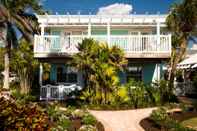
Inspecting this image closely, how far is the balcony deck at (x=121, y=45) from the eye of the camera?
27.9 m

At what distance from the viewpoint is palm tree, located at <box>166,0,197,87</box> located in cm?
3221

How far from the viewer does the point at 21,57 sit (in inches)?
1265

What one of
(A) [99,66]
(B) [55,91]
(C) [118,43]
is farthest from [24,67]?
(A) [99,66]

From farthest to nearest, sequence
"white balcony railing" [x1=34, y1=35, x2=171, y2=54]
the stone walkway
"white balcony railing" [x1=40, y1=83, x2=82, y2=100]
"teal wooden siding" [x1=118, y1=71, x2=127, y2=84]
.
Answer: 1. "teal wooden siding" [x1=118, y1=71, x2=127, y2=84]
2. "white balcony railing" [x1=40, y1=83, x2=82, y2=100]
3. "white balcony railing" [x1=34, y1=35, x2=171, y2=54]
4. the stone walkway

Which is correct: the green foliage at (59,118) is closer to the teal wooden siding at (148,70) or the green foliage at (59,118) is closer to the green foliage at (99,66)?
the green foliage at (99,66)

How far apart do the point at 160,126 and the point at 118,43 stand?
39.0ft

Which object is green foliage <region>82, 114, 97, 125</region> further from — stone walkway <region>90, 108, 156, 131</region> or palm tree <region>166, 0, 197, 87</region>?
palm tree <region>166, 0, 197, 87</region>

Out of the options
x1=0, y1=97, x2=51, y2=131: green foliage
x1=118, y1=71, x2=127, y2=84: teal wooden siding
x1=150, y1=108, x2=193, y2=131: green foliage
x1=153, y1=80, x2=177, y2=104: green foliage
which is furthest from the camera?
x1=118, y1=71, x2=127, y2=84: teal wooden siding

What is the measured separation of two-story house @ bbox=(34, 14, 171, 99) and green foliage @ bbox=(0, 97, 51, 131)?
1772 cm

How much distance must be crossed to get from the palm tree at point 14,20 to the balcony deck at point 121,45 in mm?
3496

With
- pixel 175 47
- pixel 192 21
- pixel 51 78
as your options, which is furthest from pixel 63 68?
pixel 175 47

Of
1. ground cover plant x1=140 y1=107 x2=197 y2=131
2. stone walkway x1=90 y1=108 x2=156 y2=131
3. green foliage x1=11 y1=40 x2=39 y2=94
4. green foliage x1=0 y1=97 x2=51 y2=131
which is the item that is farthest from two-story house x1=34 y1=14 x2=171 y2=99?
green foliage x1=0 y1=97 x2=51 y2=131

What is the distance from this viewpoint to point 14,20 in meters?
31.1

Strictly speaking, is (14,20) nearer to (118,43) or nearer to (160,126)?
(118,43)
